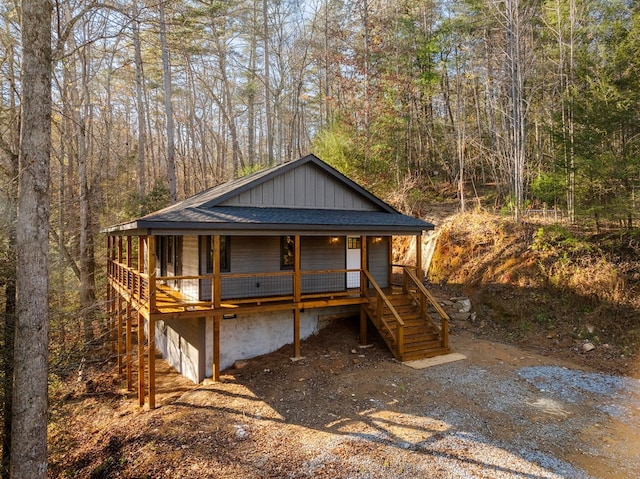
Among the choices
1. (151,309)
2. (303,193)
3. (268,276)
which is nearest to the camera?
(151,309)

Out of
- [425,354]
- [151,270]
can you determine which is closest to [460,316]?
[425,354]

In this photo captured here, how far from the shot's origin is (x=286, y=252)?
11305 millimetres

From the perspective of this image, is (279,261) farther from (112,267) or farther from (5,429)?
(112,267)

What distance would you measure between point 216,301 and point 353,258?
5093 mm

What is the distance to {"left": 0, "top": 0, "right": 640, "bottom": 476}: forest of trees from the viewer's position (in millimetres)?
11211

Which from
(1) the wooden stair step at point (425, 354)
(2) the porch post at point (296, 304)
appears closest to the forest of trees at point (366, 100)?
(2) the porch post at point (296, 304)

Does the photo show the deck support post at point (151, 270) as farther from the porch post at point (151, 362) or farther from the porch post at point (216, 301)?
the porch post at point (216, 301)

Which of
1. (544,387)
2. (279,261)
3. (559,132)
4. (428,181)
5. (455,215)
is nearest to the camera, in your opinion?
(544,387)

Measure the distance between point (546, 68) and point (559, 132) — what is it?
25.3ft

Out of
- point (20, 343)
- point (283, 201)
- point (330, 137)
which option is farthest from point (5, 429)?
point (330, 137)

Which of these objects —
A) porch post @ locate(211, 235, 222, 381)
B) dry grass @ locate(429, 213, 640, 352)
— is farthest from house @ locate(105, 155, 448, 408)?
dry grass @ locate(429, 213, 640, 352)

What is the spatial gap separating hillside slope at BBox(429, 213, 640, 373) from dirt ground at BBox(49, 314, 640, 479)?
1.00 metres

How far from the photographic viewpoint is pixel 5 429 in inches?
298

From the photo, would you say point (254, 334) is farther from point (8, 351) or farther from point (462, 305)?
point (462, 305)
